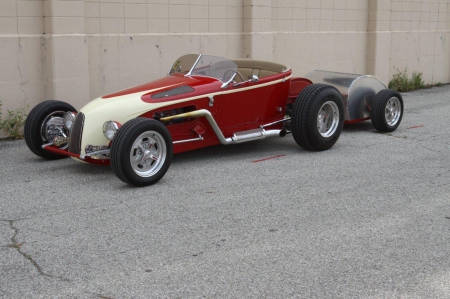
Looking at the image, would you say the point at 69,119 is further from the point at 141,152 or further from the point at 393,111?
the point at 393,111

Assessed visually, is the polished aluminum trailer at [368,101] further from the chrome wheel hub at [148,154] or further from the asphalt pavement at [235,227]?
the chrome wheel hub at [148,154]

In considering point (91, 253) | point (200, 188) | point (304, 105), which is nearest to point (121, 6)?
point (304, 105)

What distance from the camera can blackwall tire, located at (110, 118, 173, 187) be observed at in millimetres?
6488

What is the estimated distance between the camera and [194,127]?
25.2ft

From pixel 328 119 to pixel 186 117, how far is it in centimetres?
219

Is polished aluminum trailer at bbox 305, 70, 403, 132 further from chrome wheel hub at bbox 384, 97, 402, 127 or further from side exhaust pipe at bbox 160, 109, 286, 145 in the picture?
side exhaust pipe at bbox 160, 109, 286, 145

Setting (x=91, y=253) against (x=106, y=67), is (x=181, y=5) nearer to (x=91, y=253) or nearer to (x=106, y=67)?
(x=106, y=67)

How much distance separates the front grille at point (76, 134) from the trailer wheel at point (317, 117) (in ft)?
9.03

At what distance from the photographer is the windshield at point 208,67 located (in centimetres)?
816

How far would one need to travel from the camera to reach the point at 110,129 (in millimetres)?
6969

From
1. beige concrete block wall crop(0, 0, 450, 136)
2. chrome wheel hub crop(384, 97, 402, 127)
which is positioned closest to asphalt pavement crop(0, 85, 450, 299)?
chrome wheel hub crop(384, 97, 402, 127)

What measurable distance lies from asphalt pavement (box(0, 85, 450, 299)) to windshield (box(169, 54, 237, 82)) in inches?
41.2

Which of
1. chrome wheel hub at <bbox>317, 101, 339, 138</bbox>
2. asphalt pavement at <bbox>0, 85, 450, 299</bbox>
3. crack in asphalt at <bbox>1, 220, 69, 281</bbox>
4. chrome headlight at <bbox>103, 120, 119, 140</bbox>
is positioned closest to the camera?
asphalt pavement at <bbox>0, 85, 450, 299</bbox>

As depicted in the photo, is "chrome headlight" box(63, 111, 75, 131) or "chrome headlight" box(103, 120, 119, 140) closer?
"chrome headlight" box(103, 120, 119, 140)
